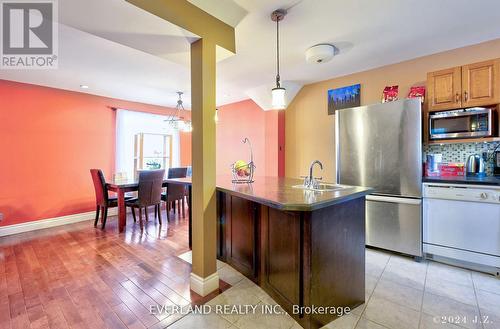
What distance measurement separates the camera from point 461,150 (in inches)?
107

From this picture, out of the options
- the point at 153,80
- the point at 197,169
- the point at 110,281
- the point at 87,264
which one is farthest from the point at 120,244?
the point at 153,80

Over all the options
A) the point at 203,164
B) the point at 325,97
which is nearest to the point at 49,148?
the point at 203,164

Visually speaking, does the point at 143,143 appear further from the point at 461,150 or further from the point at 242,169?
the point at 461,150

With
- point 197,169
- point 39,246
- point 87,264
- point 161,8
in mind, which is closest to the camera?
point 161,8

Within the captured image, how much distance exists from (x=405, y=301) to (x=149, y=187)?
3515mm

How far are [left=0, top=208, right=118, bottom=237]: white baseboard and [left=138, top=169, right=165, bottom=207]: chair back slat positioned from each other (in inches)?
62.0

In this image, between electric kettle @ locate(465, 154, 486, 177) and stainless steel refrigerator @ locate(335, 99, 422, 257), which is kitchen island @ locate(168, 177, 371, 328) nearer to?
stainless steel refrigerator @ locate(335, 99, 422, 257)

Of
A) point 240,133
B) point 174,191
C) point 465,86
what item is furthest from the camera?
point 240,133

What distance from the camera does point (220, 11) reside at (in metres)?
1.94

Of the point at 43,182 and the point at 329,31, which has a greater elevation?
the point at 329,31

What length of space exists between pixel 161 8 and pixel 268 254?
2.05 metres

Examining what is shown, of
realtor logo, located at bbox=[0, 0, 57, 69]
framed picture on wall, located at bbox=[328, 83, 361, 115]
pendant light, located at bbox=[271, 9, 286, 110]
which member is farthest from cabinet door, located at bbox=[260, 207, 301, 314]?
framed picture on wall, located at bbox=[328, 83, 361, 115]

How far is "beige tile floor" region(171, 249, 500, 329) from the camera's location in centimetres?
161

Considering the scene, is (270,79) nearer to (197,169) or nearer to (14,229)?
(197,169)
